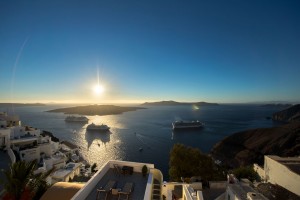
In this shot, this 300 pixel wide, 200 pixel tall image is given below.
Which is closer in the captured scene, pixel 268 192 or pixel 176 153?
pixel 268 192

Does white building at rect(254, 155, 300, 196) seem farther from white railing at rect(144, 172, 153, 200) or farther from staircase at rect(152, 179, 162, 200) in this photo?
white railing at rect(144, 172, 153, 200)

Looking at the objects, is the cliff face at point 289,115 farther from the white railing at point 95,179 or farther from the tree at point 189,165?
the white railing at point 95,179

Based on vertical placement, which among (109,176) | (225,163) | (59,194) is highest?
(109,176)

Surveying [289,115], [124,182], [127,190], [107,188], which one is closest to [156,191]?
[124,182]

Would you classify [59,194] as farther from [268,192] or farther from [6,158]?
[6,158]

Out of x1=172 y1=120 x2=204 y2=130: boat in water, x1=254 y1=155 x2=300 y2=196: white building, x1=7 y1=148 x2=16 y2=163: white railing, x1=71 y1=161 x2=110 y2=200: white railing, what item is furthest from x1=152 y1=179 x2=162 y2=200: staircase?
x1=172 y1=120 x2=204 y2=130: boat in water

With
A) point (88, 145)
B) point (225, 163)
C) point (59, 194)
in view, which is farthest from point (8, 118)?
point (225, 163)
